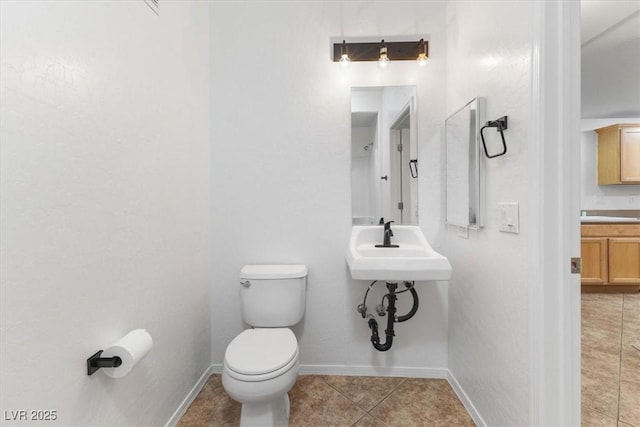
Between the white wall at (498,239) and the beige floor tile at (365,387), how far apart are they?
40cm

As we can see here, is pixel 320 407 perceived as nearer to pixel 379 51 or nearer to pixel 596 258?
pixel 379 51

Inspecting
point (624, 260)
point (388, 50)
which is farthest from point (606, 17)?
point (624, 260)

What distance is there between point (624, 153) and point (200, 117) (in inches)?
186

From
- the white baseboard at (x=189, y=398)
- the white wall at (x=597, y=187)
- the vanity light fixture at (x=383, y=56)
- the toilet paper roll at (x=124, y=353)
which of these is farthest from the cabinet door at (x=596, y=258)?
the toilet paper roll at (x=124, y=353)

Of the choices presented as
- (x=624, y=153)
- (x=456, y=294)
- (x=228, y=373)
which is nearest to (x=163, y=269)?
(x=228, y=373)

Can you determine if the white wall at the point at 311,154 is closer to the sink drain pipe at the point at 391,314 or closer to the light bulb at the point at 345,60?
the light bulb at the point at 345,60

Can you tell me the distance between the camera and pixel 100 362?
906mm

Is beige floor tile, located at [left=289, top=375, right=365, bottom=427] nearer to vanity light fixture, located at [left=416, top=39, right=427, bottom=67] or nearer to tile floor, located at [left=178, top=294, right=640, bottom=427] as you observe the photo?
tile floor, located at [left=178, top=294, right=640, bottom=427]

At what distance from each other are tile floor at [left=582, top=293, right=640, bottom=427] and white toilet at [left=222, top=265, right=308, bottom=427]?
59.3 inches

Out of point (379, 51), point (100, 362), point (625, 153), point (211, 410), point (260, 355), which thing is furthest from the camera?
point (625, 153)

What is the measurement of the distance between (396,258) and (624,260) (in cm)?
351

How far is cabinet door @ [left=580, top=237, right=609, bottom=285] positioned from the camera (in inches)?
123

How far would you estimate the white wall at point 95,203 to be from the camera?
700 millimetres

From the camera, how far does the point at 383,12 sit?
172 centimetres
